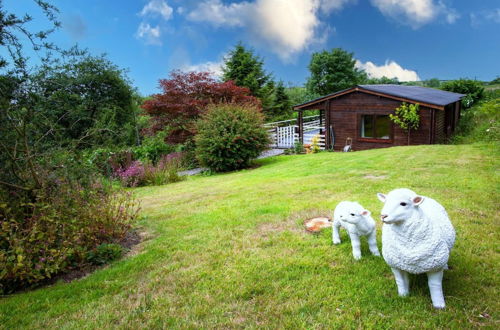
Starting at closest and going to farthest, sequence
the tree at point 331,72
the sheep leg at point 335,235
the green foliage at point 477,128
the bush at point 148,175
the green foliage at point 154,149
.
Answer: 1. the sheep leg at point 335,235
2. the green foliage at point 477,128
3. the bush at point 148,175
4. the green foliage at point 154,149
5. the tree at point 331,72

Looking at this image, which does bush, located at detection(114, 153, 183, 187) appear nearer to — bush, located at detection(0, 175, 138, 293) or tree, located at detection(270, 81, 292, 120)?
bush, located at detection(0, 175, 138, 293)

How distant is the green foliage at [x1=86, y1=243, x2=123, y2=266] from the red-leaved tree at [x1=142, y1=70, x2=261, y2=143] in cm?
1212

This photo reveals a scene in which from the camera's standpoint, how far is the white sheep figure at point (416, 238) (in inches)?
96.9

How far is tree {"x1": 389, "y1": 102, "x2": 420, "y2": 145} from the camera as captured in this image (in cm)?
1433

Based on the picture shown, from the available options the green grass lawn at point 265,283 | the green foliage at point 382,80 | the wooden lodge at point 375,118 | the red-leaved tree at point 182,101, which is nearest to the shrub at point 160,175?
the red-leaved tree at point 182,101

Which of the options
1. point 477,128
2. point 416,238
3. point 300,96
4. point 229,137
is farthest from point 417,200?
point 300,96

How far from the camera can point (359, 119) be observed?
16250 mm

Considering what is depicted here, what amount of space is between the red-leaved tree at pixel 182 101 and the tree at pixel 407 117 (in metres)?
6.81

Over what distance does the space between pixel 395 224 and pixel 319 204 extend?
305 centimetres

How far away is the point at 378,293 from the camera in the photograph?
9.51ft

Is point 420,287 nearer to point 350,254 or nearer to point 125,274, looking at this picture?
point 350,254

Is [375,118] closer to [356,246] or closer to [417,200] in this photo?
[356,246]

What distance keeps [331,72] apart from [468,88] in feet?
51.5

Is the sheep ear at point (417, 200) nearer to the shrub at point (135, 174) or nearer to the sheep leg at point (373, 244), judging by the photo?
the sheep leg at point (373, 244)
